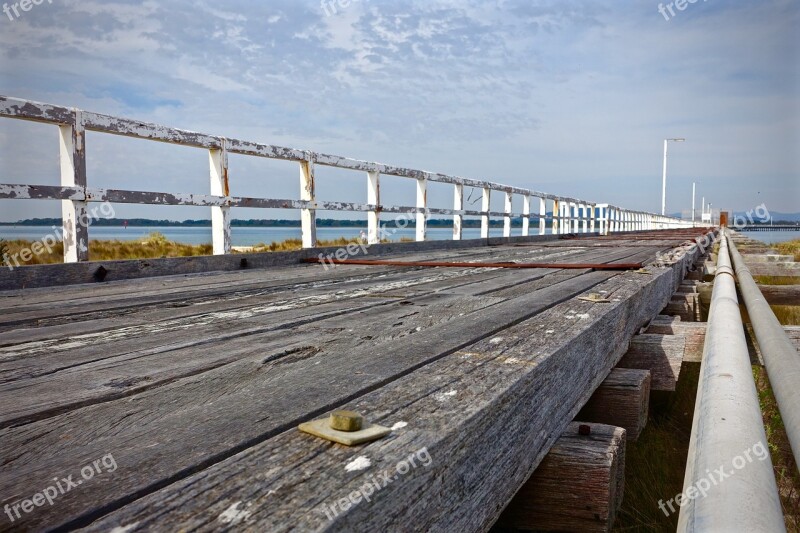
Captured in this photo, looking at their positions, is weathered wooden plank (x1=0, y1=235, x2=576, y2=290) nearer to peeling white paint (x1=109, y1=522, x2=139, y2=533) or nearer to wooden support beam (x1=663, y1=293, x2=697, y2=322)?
wooden support beam (x1=663, y1=293, x2=697, y2=322)

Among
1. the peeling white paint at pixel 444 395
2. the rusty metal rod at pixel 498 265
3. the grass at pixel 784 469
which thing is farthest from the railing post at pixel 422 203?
the peeling white paint at pixel 444 395

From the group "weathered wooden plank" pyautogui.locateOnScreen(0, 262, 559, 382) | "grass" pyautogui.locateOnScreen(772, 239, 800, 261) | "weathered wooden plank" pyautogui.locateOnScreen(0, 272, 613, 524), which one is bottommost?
"grass" pyautogui.locateOnScreen(772, 239, 800, 261)

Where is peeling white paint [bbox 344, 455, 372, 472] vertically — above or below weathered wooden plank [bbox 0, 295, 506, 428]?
above

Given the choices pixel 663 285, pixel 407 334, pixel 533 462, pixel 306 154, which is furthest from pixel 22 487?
pixel 306 154

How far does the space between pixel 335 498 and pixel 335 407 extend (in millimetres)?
399

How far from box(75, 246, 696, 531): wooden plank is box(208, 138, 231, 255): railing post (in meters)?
3.80

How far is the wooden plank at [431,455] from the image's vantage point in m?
0.81

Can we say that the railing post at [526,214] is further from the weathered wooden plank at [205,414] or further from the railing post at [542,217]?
the weathered wooden plank at [205,414]

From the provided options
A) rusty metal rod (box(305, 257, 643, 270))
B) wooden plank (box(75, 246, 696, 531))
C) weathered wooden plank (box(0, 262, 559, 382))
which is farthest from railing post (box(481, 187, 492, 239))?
wooden plank (box(75, 246, 696, 531))

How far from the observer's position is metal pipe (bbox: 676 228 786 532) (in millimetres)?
799

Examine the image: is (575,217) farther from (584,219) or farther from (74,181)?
(74,181)

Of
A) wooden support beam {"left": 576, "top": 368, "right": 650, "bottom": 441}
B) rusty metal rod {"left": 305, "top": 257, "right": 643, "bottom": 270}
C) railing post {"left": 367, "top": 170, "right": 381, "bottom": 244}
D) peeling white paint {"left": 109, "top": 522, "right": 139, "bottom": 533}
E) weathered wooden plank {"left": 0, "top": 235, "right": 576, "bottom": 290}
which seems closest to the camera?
peeling white paint {"left": 109, "top": 522, "right": 139, "bottom": 533}

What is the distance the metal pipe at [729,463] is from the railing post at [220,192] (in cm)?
432

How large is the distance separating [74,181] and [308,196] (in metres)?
2.58
